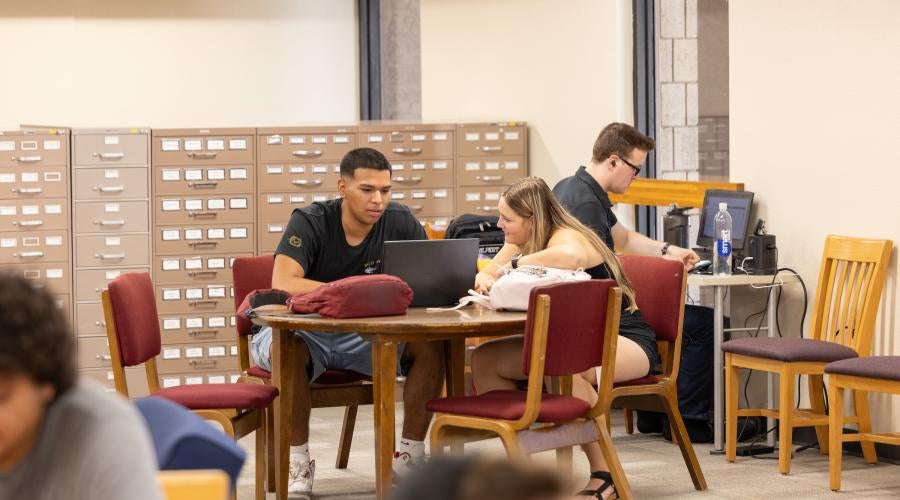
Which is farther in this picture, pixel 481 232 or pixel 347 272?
pixel 481 232

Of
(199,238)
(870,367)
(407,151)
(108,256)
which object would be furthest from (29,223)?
(870,367)

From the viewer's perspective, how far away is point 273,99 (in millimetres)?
9633

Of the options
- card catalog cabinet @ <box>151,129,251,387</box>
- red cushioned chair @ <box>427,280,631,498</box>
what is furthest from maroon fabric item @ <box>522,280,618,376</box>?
card catalog cabinet @ <box>151,129,251,387</box>

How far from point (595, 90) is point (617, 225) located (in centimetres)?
177

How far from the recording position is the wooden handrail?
620 cm

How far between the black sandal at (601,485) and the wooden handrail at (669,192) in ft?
6.98

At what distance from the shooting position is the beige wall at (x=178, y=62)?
9141 millimetres

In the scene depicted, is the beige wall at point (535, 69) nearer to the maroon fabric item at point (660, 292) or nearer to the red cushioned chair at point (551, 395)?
the maroon fabric item at point (660, 292)

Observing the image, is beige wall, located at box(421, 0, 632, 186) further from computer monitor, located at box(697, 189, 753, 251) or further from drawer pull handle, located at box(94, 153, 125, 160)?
drawer pull handle, located at box(94, 153, 125, 160)

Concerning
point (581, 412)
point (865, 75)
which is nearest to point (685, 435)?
point (581, 412)

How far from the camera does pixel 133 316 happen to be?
4289 millimetres

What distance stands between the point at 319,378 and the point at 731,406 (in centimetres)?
174

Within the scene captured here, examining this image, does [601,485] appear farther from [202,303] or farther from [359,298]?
[202,303]

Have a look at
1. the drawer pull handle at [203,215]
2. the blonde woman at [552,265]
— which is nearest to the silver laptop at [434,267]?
the blonde woman at [552,265]
